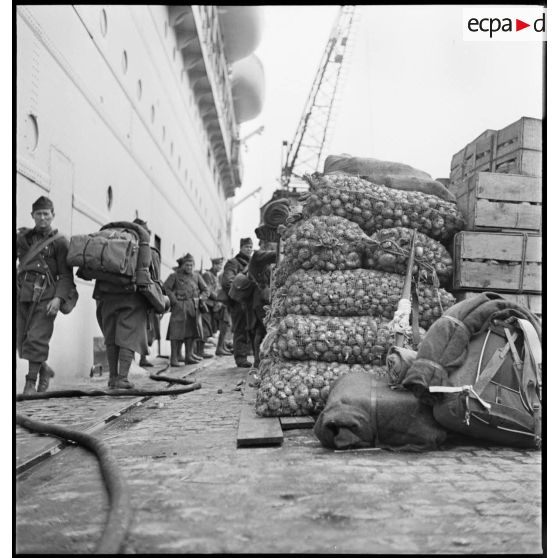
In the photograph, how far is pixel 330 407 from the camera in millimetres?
3652

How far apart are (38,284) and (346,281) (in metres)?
3.28

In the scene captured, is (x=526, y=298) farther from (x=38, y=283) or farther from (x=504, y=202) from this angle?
(x=38, y=283)

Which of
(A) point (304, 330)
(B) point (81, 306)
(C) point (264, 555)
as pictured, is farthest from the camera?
(B) point (81, 306)

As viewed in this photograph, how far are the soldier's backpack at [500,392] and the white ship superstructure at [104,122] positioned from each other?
3.78m

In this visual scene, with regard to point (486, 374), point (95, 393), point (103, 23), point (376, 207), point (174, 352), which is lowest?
point (174, 352)

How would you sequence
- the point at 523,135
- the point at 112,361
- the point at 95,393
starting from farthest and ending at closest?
1. the point at 112,361
2. the point at 95,393
3. the point at 523,135

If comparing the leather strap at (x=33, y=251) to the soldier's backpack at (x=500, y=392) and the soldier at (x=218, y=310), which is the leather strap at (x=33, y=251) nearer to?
the soldier's backpack at (x=500, y=392)

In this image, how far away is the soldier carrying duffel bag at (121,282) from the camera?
639 cm

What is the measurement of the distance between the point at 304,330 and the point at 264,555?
2.69 metres

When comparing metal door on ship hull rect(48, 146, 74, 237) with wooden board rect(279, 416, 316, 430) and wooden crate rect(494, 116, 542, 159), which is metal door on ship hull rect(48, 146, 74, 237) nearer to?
wooden board rect(279, 416, 316, 430)

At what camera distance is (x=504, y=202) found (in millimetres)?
5199

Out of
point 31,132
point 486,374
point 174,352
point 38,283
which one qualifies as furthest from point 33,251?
point 174,352

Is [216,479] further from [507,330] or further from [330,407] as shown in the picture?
[507,330]

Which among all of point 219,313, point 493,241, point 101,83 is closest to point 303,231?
point 493,241
